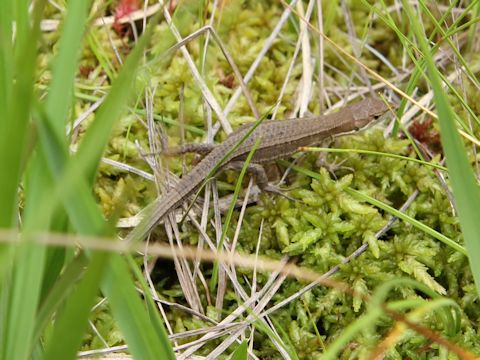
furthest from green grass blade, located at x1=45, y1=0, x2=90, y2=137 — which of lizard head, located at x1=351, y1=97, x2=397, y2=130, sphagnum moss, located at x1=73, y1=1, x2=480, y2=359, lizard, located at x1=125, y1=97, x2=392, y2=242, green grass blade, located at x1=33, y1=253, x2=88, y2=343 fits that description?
lizard head, located at x1=351, y1=97, x2=397, y2=130

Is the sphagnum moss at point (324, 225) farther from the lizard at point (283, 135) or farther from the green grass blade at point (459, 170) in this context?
the green grass blade at point (459, 170)

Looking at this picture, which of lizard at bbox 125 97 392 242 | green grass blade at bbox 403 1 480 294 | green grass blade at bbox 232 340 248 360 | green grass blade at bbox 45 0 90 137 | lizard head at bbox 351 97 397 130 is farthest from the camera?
lizard head at bbox 351 97 397 130

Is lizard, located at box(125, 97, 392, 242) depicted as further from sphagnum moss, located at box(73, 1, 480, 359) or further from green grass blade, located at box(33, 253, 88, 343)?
green grass blade, located at box(33, 253, 88, 343)

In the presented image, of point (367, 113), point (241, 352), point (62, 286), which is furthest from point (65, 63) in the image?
point (367, 113)

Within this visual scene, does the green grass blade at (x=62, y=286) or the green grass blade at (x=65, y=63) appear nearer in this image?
the green grass blade at (x=62, y=286)

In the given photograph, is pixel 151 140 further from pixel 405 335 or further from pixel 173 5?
pixel 405 335

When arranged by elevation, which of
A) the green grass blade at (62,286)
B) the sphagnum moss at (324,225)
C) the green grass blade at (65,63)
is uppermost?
the green grass blade at (65,63)

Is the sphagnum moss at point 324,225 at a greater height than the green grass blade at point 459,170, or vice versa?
the green grass blade at point 459,170

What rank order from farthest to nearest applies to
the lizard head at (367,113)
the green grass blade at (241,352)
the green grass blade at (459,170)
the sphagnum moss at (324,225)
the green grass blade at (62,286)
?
1. the lizard head at (367,113)
2. the sphagnum moss at (324,225)
3. the green grass blade at (241,352)
4. the green grass blade at (459,170)
5. the green grass blade at (62,286)

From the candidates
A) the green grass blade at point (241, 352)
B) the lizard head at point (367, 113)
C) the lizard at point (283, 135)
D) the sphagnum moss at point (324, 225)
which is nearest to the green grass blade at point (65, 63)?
the green grass blade at point (241, 352)
